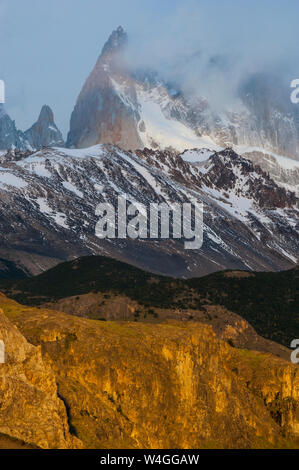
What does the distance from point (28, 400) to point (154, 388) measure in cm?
3388

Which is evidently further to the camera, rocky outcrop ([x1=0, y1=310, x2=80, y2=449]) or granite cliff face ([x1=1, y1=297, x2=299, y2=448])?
granite cliff face ([x1=1, y1=297, x2=299, y2=448])

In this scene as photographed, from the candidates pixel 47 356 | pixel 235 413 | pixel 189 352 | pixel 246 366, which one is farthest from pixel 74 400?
pixel 246 366

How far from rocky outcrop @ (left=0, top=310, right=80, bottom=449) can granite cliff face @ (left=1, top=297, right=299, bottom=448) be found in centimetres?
706

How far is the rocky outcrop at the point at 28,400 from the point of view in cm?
6962

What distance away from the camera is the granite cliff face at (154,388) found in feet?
299

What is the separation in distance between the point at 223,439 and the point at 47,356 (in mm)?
26316

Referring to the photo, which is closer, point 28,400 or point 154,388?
point 28,400

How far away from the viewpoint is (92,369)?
9844 centimetres

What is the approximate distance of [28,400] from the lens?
235ft

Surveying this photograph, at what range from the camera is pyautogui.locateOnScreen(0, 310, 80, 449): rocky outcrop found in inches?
2741

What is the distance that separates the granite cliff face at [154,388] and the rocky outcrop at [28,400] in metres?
7.06

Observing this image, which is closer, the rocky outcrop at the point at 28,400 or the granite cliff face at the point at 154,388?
the rocky outcrop at the point at 28,400

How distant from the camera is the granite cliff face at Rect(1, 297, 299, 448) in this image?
91062 millimetres

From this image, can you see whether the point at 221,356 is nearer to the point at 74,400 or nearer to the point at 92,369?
the point at 92,369
